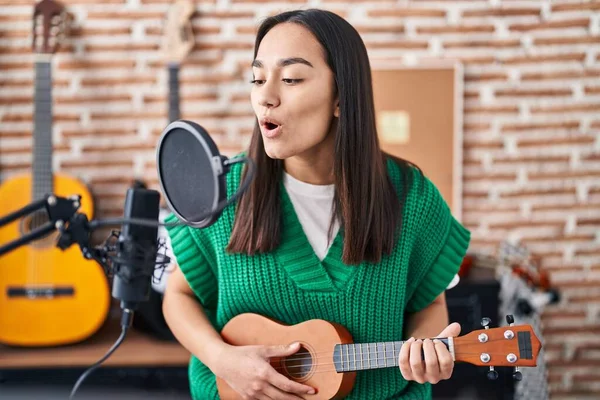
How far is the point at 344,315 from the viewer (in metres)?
1.50

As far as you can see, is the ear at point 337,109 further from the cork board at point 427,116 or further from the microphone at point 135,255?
the cork board at point 427,116

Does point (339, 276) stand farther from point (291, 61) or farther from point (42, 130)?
point (42, 130)

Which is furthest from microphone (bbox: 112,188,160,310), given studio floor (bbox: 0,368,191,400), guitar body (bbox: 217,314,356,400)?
studio floor (bbox: 0,368,191,400)

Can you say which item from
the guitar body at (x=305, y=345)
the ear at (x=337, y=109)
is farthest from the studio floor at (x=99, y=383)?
the ear at (x=337, y=109)

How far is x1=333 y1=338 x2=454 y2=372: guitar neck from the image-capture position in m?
1.32

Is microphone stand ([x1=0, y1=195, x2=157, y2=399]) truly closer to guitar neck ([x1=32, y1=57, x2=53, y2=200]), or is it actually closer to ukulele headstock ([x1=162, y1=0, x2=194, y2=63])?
guitar neck ([x1=32, y1=57, x2=53, y2=200])

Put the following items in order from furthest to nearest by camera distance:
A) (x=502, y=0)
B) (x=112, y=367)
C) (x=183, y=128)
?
(x=502, y=0) < (x=112, y=367) < (x=183, y=128)

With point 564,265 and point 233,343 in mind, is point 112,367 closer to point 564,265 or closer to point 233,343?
point 233,343

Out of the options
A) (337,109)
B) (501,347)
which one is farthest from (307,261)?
(501,347)

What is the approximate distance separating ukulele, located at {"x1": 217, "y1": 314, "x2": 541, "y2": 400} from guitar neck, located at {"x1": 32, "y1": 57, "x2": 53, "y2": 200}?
1751mm

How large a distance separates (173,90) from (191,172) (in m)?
2.25

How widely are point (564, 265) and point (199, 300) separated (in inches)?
88.4

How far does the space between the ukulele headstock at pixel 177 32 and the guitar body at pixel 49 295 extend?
0.94 metres

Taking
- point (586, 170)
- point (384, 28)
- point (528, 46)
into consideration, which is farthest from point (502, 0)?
point (586, 170)
